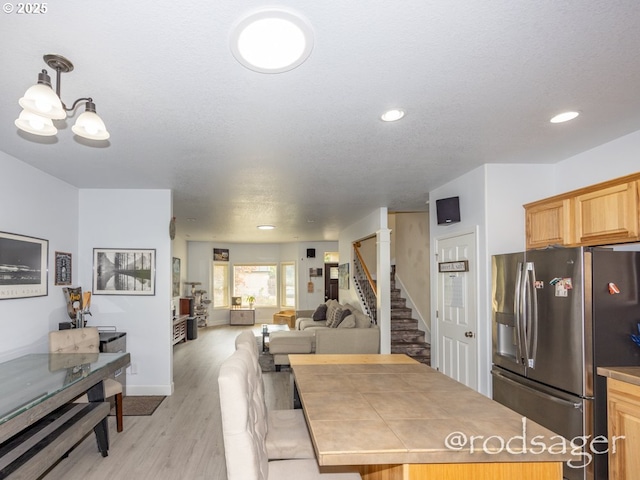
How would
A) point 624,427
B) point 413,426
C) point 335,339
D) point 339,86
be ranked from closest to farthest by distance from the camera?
Answer: point 413,426 < point 339,86 < point 624,427 < point 335,339

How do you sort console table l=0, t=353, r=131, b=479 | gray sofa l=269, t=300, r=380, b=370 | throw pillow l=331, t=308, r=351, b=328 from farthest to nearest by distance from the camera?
throw pillow l=331, t=308, r=351, b=328
gray sofa l=269, t=300, r=380, b=370
console table l=0, t=353, r=131, b=479

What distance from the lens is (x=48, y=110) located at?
5.49 ft

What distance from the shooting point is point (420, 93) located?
224 cm

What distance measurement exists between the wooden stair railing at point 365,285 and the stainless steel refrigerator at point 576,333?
4.20 meters

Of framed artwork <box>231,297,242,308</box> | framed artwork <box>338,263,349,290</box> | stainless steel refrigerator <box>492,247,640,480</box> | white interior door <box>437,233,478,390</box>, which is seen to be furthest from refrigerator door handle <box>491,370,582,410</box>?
framed artwork <box>231,297,242,308</box>

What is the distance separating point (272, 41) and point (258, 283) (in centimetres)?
1128

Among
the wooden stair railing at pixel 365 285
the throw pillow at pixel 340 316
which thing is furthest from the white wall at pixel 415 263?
the throw pillow at pixel 340 316

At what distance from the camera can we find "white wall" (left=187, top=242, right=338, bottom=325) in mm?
11711

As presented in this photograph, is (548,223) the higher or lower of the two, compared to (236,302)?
higher

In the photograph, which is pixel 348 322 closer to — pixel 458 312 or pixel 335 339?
pixel 335 339

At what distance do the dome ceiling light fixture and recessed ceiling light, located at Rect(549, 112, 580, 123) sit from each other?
279cm

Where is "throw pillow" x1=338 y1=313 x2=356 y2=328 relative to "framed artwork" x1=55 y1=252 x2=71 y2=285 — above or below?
below

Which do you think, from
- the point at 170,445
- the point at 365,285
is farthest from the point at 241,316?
the point at 170,445

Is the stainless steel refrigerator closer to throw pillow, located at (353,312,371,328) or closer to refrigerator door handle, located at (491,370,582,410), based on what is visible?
refrigerator door handle, located at (491,370,582,410)
